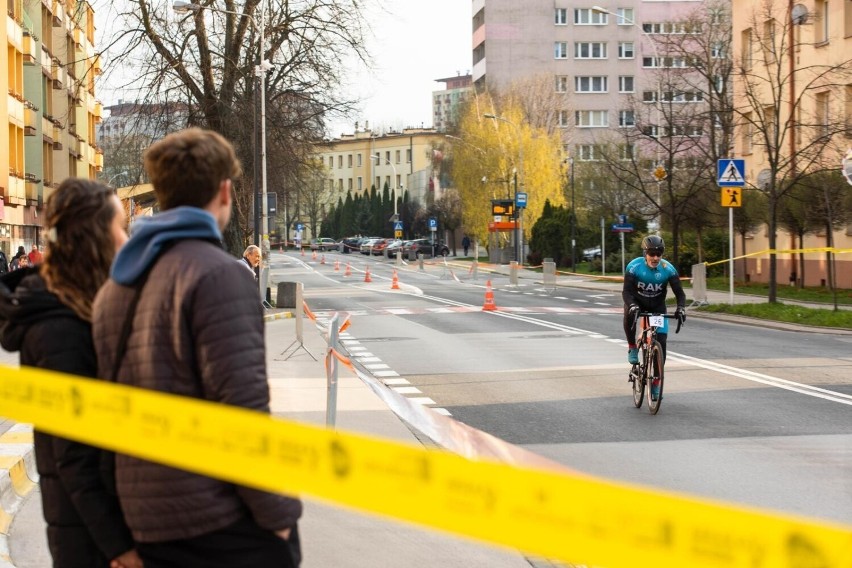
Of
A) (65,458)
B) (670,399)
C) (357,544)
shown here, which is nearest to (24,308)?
(65,458)

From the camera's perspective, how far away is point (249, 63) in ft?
135

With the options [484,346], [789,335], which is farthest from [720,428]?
[789,335]

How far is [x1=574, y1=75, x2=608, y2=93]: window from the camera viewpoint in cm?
11612

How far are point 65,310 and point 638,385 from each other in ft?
32.4

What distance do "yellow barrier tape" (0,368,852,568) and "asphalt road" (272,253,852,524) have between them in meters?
5.35

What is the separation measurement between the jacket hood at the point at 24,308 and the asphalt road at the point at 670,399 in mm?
5159

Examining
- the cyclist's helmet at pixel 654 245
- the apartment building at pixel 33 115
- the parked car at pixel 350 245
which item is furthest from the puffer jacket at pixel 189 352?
the parked car at pixel 350 245

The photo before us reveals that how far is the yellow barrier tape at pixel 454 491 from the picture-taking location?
2.17 m

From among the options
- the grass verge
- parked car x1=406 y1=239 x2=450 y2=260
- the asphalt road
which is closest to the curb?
the asphalt road

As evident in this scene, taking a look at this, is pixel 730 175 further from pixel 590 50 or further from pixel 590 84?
pixel 590 50

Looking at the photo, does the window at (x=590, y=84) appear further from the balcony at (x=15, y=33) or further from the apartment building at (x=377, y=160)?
the balcony at (x=15, y=33)

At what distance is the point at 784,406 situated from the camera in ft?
42.5

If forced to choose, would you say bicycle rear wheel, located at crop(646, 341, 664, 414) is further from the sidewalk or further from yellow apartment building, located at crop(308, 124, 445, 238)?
yellow apartment building, located at crop(308, 124, 445, 238)

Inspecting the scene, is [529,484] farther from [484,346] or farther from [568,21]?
[568,21]
